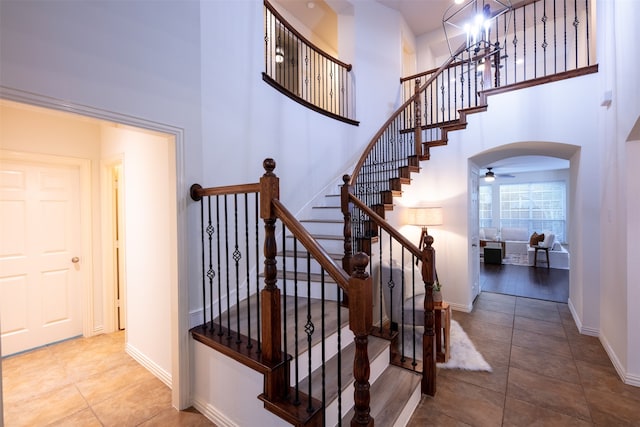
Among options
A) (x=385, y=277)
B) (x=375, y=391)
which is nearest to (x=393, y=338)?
(x=375, y=391)

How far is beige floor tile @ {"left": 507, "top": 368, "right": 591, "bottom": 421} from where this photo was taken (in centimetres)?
205

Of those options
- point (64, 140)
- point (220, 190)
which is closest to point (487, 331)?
point (220, 190)

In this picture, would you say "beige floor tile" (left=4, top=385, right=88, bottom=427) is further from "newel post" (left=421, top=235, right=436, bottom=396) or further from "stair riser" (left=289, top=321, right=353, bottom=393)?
"newel post" (left=421, top=235, right=436, bottom=396)

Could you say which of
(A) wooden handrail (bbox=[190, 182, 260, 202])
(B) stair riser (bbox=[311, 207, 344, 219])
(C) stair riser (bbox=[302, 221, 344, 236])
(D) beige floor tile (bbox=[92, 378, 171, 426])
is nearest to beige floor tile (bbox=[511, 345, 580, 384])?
(C) stair riser (bbox=[302, 221, 344, 236])

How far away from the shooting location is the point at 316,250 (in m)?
1.37

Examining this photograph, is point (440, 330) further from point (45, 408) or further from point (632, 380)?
point (45, 408)

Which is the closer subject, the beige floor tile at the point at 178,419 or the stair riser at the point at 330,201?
the beige floor tile at the point at 178,419

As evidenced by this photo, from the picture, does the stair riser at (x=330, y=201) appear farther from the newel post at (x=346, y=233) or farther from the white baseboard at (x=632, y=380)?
the white baseboard at (x=632, y=380)

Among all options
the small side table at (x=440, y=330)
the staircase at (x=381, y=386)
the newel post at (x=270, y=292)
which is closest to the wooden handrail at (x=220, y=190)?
the newel post at (x=270, y=292)

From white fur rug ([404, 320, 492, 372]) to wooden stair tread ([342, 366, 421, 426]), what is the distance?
543 mm

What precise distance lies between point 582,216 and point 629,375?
173 cm

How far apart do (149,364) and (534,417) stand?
10.2 ft

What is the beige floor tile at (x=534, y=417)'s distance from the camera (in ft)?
6.25

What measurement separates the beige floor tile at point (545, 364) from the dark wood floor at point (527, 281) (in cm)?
213
